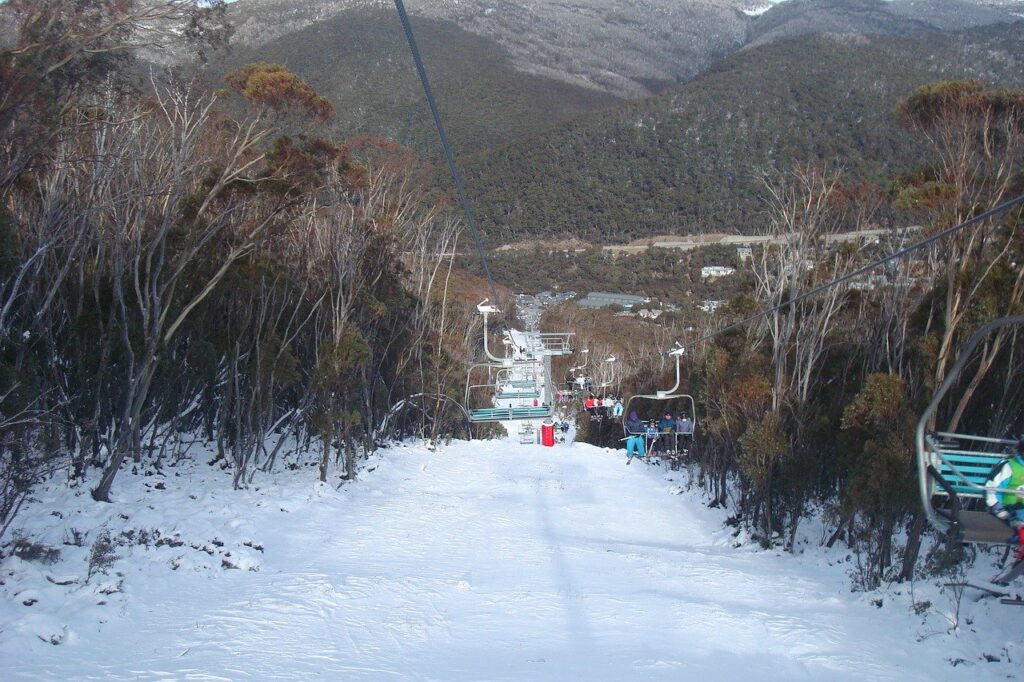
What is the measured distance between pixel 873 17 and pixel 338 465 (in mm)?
162320

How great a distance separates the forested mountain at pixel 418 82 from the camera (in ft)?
243

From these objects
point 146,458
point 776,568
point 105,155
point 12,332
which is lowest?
point 776,568

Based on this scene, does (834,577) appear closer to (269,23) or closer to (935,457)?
(935,457)

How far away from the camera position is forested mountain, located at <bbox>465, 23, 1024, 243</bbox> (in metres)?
66.6

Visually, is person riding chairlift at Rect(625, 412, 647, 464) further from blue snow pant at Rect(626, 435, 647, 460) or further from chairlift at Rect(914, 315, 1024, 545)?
chairlift at Rect(914, 315, 1024, 545)

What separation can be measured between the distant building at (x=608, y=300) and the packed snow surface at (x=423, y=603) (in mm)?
46447

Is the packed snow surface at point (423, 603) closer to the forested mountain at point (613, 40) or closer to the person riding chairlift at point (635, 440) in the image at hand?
the person riding chairlift at point (635, 440)

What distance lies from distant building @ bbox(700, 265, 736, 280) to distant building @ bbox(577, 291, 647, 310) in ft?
20.2

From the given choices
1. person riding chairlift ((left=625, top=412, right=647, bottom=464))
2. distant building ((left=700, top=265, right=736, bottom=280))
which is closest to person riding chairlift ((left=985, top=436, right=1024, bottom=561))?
person riding chairlift ((left=625, top=412, right=647, bottom=464))

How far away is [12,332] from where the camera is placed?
8.95 meters

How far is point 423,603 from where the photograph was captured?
26.1 ft

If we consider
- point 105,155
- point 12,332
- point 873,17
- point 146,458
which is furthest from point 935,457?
point 873,17

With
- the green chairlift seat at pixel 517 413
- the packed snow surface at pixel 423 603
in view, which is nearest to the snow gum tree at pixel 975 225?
the packed snow surface at pixel 423 603

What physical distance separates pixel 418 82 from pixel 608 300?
136 ft
